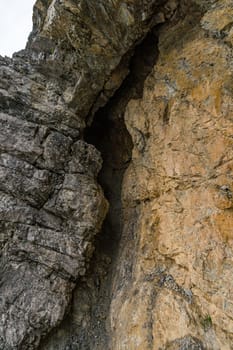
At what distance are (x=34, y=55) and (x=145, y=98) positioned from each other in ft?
16.8

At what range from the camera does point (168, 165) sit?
365 inches

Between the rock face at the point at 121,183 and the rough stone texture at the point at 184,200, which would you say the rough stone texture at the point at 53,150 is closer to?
the rock face at the point at 121,183

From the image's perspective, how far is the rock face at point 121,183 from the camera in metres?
7.76

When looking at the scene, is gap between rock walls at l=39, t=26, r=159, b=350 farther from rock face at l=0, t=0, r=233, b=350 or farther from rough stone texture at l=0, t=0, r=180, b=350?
rough stone texture at l=0, t=0, r=180, b=350

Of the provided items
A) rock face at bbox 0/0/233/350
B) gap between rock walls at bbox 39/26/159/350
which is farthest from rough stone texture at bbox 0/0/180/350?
gap between rock walls at bbox 39/26/159/350

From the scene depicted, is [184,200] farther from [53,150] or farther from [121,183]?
[53,150]

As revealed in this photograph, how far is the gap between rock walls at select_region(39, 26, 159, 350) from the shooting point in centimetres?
934

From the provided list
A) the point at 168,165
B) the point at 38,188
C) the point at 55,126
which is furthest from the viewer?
the point at 55,126

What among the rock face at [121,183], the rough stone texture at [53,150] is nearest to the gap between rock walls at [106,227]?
the rock face at [121,183]

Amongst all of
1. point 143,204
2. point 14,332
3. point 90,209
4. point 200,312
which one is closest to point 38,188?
point 90,209

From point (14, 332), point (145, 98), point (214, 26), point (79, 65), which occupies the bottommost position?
point (14, 332)

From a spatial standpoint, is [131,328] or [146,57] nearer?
[131,328]

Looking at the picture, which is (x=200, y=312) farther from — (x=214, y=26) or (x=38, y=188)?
(x=214, y=26)

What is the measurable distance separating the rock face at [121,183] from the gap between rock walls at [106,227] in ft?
0.17
